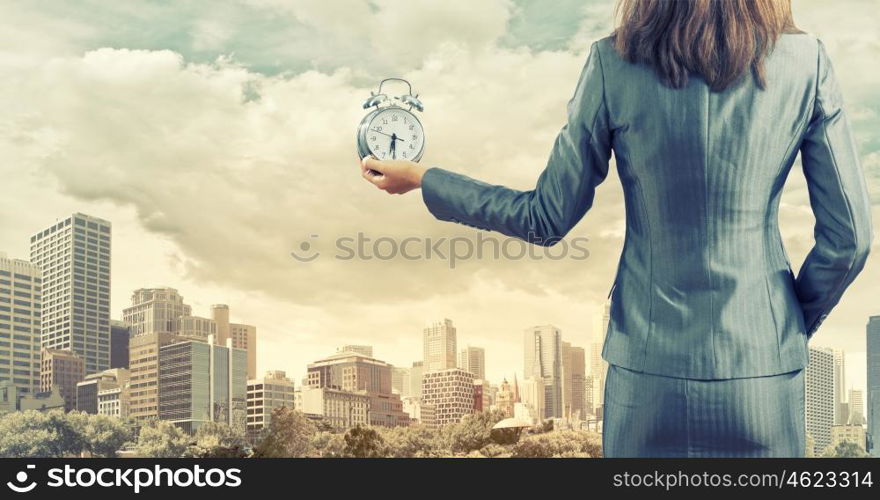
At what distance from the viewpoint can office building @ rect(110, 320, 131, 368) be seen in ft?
183

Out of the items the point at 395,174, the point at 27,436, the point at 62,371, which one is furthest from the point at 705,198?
the point at 62,371

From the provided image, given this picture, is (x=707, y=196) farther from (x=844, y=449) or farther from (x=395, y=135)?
(x=844, y=449)

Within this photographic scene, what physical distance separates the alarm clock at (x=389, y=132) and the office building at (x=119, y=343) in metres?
55.1

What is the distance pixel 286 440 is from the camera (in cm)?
3212

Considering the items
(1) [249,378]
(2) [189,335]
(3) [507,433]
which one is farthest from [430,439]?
(2) [189,335]

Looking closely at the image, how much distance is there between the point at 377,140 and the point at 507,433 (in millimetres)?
32587

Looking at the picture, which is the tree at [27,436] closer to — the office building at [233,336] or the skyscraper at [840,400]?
the office building at [233,336]

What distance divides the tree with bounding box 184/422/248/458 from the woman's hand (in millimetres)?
31336

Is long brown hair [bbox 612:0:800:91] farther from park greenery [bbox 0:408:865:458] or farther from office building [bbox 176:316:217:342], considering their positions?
office building [bbox 176:316:217:342]

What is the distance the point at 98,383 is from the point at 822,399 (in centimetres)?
3447

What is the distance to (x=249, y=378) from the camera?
51250 mm

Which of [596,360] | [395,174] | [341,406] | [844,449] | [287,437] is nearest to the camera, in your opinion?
[395,174]

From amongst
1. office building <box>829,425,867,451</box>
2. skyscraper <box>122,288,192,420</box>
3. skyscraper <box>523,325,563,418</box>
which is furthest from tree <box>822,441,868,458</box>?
skyscraper <box>122,288,192,420</box>
